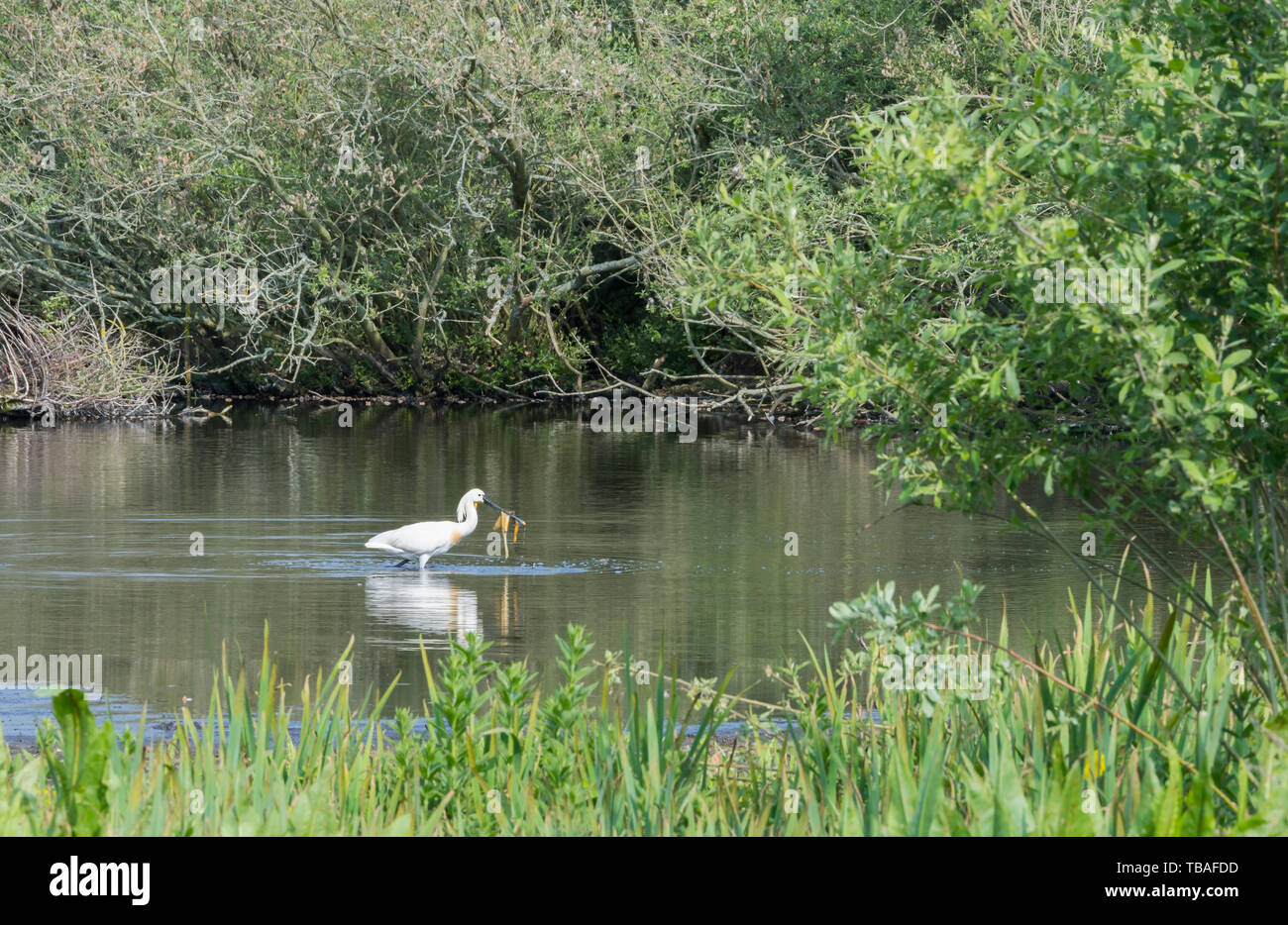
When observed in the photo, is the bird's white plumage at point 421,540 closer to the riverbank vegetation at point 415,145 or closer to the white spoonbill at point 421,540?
the white spoonbill at point 421,540

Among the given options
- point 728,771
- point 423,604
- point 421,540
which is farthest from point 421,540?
point 728,771

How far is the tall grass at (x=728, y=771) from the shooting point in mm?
4496

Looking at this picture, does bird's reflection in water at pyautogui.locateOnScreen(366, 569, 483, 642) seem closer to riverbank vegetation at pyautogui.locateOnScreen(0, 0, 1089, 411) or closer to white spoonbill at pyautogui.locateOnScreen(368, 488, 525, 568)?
white spoonbill at pyautogui.locateOnScreen(368, 488, 525, 568)

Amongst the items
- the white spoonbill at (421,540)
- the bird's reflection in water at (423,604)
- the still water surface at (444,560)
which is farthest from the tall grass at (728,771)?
the white spoonbill at (421,540)

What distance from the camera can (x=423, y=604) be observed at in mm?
13188

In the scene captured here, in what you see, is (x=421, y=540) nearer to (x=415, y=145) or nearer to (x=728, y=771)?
(x=728, y=771)

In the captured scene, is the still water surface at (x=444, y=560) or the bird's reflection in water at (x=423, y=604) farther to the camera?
the bird's reflection in water at (x=423, y=604)

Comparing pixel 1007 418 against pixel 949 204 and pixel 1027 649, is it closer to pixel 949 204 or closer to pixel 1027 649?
pixel 949 204

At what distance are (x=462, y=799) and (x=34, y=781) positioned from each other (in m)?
1.33

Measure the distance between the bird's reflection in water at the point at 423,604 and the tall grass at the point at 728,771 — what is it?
576 centimetres

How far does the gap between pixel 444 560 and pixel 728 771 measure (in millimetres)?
10512

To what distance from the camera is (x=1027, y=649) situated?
1044cm

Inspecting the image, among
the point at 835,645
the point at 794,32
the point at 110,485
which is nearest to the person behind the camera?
the point at 835,645

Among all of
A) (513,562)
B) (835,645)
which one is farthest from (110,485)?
(835,645)
